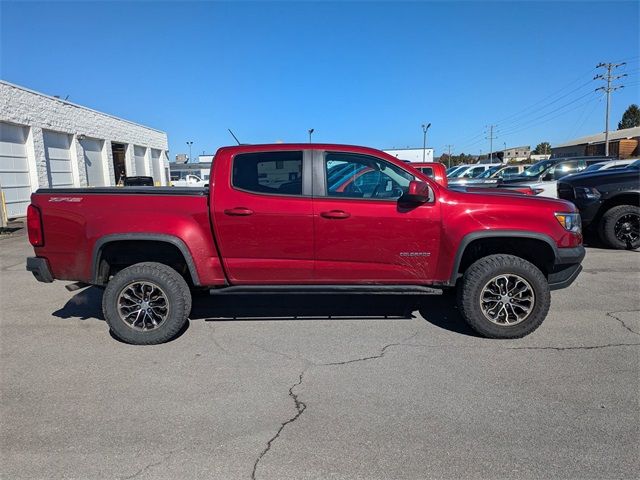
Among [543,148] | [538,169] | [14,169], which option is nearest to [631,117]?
[543,148]

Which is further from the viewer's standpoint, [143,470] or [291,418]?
[291,418]

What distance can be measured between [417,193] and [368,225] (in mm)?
557

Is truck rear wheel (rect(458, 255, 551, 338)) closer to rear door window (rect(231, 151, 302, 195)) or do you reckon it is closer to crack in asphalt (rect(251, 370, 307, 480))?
crack in asphalt (rect(251, 370, 307, 480))

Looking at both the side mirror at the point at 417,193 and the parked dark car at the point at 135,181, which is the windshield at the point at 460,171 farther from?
the side mirror at the point at 417,193

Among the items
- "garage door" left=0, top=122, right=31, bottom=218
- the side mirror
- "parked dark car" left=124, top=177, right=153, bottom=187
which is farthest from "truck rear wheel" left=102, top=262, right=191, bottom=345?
"parked dark car" left=124, top=177, right=153, bottom=187

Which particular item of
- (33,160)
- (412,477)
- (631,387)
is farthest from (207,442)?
(33,160)

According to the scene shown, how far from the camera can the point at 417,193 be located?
412 cm

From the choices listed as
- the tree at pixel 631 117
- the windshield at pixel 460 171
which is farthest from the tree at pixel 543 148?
the windshield at pixel 460 171

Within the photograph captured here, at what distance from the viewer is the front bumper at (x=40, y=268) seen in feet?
14.4

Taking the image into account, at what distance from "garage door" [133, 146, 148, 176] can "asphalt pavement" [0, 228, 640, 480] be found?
2483 centimetres

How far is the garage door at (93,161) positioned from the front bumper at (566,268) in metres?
20.6

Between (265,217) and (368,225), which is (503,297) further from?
(265,217)

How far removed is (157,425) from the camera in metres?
3.07

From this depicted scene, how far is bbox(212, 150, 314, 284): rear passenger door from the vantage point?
14.2ft
